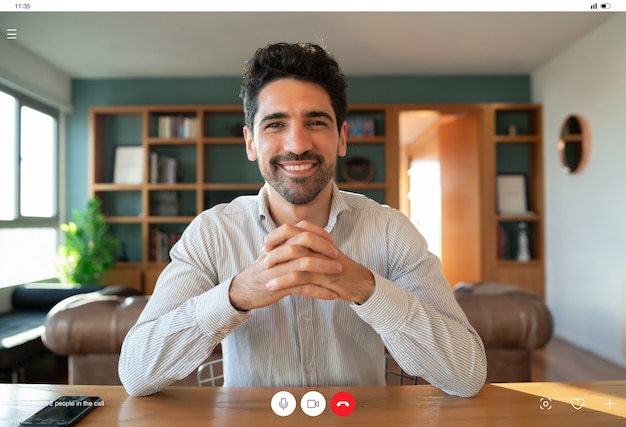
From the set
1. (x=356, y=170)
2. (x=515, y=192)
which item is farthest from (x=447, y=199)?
A: (x=356, y=170)

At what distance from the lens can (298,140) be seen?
681 mm

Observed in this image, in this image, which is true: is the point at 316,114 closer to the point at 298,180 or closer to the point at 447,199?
the point at 298,180

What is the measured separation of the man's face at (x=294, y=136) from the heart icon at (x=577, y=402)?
0.45 meters

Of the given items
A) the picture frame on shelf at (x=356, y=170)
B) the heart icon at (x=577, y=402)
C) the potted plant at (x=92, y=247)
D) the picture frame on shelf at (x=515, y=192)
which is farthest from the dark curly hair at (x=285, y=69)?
the picture frame on shelf at (x=356, y=170)

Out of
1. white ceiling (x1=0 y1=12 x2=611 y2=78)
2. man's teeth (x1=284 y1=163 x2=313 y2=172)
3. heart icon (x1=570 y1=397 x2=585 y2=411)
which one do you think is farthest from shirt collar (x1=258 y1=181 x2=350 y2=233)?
heart icon (x1=570 y1=397 x2=585 y2=411)

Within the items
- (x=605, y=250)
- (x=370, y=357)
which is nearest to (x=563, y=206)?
(x=605, y=250)

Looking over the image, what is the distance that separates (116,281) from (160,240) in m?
0.76

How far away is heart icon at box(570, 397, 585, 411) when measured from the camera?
0.57 metres

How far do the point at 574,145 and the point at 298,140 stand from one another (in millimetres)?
503

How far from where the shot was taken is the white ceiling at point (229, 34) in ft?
2.22

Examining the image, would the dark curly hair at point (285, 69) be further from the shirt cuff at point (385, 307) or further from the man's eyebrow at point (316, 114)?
the shirt cuff at point (385, 307)

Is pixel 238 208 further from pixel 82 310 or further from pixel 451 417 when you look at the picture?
pixel 82 310

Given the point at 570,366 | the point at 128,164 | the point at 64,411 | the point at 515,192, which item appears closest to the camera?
the point at 64,411

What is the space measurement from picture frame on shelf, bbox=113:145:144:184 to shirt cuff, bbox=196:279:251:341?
80cm
